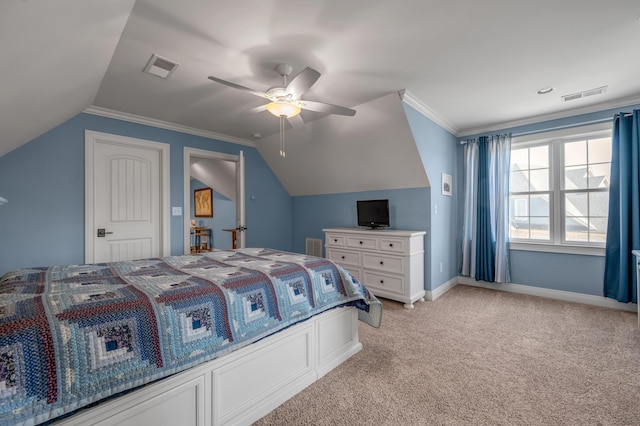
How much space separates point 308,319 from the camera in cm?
197

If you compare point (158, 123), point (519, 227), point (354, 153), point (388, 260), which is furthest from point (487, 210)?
point (158, 123)

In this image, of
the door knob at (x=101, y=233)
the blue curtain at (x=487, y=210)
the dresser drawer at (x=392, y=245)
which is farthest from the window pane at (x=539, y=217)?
the door knob at (x=101, y=233)

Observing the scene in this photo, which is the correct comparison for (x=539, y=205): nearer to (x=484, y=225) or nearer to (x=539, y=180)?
(x=539, y=180)

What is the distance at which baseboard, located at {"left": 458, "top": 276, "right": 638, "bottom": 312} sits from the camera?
3.36 m

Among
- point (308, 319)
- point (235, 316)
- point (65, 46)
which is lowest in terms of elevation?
point (308, 319)

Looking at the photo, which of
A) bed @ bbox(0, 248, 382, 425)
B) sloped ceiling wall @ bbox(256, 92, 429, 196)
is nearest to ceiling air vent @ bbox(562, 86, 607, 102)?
sloped ceiling wall @ bbox(256, 92, 429, 196)

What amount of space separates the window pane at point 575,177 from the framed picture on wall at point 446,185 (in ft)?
4.64

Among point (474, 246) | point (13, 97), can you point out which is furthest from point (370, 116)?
point (13, 97)

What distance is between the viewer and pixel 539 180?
3.99m

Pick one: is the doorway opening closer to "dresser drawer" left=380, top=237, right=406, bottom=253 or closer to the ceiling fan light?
the ceiling fan light

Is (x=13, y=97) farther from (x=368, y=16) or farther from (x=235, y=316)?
(x=368, y=16)

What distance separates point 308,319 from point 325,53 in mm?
2071

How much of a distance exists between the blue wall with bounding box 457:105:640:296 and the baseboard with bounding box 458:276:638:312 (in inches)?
2.0

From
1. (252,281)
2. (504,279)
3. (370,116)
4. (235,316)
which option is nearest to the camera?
(235,316)
